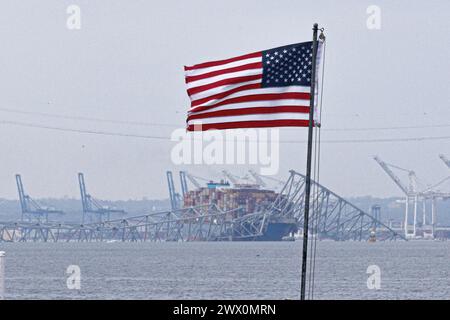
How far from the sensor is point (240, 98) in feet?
58.9

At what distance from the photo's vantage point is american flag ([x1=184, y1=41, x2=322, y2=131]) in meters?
17.4

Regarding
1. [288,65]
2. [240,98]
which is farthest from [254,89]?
[288,65]

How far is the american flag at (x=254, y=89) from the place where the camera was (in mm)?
17438

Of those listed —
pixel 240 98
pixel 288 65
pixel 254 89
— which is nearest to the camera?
pixel 288 65

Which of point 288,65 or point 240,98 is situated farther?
point 240,98

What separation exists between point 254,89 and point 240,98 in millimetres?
282

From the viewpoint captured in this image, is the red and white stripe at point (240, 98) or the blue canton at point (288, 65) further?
the red and white stripe at point (240, 98)

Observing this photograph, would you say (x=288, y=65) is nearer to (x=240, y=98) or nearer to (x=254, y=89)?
(x=254, y=89)

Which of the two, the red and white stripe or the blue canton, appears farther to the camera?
the red and white stripe

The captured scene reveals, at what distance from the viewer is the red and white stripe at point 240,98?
1750 centimetres

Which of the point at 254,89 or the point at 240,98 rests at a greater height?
the point at 254,89
